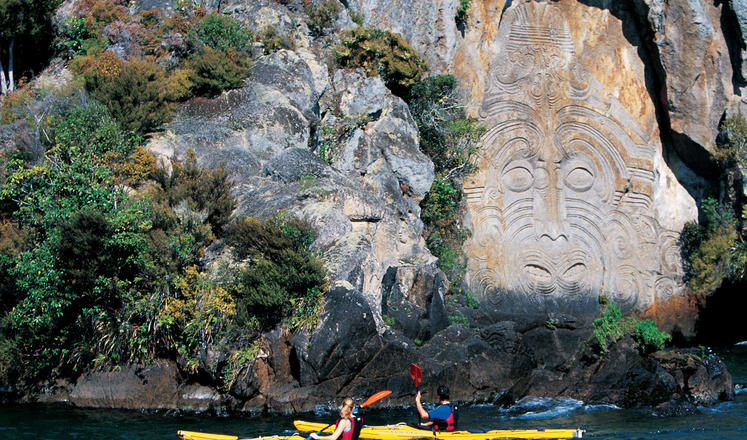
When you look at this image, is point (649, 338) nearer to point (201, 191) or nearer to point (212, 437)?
point (212, 437)

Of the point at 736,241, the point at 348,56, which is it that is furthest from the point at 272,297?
the point at 736,241

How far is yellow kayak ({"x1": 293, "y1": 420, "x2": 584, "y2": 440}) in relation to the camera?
12.9 m

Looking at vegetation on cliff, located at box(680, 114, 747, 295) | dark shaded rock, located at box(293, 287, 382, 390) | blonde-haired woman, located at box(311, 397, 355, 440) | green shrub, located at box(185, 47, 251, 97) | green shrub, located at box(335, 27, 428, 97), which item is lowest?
blonde-haired woman, located at box(311, 397, 355, 440)

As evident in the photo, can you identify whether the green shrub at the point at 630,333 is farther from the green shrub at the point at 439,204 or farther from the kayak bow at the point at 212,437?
the kayak bow at the point at 212,437

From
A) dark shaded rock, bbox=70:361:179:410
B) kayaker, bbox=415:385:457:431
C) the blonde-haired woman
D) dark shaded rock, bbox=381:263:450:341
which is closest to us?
the blonde-haired woman

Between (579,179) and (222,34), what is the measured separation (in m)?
12.3

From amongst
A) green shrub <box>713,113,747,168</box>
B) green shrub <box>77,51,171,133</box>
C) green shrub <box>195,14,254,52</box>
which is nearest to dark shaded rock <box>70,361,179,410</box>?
green shrub <box>77,51,171,133</box>

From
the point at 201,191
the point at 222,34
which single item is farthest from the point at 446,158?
the point at 201,191

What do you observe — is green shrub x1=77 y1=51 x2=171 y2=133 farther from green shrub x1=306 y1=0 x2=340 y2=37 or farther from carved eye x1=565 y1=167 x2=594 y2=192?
carved eye x1=565 y1=167 x2=594 y2=192


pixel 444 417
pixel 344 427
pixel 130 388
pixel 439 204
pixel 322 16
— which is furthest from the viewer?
pixel 322 16

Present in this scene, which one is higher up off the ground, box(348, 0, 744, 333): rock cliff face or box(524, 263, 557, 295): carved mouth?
box(348, 0, 744, 333): rock cliff face

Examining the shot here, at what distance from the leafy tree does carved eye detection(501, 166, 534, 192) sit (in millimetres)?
15286

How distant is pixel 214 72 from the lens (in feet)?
72.5

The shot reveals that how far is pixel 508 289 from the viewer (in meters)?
25.1
